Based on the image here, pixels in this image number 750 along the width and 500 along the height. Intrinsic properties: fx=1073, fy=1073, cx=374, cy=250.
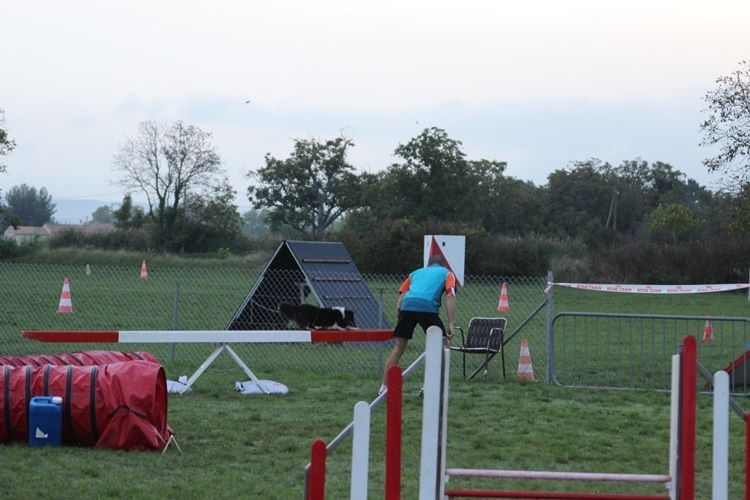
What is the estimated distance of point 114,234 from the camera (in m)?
54.1

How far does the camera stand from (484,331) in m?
13.6

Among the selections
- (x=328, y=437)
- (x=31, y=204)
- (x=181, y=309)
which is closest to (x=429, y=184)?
(x=181, y=309)

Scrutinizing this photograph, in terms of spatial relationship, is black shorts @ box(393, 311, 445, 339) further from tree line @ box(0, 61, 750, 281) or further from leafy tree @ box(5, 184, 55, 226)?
leafy tree @ box(5, 184, 55, 226)

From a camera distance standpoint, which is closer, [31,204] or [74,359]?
[74,359]

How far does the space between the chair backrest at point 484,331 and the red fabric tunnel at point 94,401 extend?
5808 millimetres

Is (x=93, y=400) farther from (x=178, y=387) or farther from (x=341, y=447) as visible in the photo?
(x=178, y=387)

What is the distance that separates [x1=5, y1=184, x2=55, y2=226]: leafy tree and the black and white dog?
125131 millimetres

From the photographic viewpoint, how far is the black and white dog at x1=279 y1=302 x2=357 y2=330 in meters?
13.0

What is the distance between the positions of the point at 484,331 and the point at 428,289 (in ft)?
7.97

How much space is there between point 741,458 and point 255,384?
5.40 metres

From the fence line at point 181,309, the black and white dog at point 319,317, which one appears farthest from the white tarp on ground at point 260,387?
the fence line at point 181,309

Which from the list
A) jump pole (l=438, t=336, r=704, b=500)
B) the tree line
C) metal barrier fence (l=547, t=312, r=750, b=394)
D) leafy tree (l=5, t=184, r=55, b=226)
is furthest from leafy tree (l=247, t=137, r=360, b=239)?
leafy tree (l=5, t=184, r=55, b=226)

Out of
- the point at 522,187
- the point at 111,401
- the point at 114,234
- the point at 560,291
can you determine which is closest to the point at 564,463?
the point at 111,401

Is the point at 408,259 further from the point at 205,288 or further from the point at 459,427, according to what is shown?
the point at 459,427
